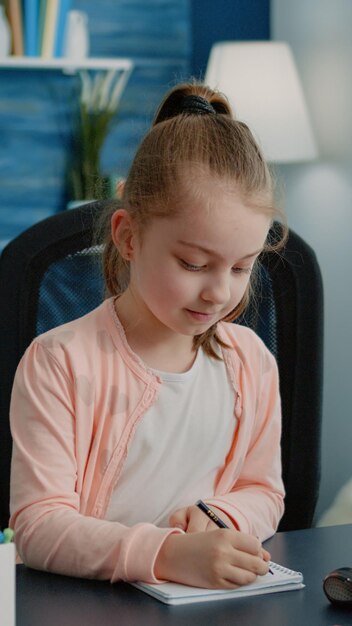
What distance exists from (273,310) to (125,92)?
2226 mm

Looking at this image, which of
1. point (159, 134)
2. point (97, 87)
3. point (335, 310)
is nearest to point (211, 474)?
point (159, 134)

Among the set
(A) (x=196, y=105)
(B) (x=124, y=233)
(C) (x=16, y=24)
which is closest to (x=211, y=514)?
(B) (x=124, y=233)

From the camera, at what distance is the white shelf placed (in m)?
3.33

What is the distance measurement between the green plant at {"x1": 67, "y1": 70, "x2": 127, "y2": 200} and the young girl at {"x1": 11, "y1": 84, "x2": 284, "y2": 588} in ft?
7.04

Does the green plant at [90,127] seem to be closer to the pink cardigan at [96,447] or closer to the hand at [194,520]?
the pink cardigan at [96,447]

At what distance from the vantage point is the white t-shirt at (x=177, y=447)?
128cm

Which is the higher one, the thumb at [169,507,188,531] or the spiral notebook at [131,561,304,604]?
the spiral notebook at [131,561,304,604]

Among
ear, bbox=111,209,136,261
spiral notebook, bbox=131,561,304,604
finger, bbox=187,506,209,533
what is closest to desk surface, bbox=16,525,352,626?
spiral notebook, bbox=131,561,304,604

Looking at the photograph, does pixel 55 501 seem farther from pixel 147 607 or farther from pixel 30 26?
pixel 30 26

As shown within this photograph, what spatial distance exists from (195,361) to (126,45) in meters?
2.48

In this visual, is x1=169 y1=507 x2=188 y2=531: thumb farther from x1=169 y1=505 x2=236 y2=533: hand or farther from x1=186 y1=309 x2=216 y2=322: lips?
x1=186 y1=309 x2=216 y2=322: lips

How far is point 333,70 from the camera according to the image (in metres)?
3.19

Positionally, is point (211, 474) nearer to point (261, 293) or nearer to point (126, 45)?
point (261, 293)

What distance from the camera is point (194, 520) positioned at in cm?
121
